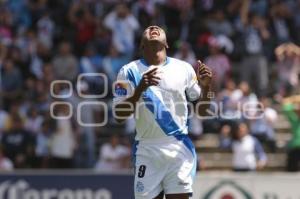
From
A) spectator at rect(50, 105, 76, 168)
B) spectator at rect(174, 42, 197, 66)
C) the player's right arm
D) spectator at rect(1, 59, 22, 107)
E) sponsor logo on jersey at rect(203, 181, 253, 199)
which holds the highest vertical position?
spectator at rect(174, 42, 197, 66)

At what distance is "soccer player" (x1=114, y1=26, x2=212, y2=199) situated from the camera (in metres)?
9.17

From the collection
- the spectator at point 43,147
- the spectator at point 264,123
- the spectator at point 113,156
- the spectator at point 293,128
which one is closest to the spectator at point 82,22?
the spectator at point 43,147

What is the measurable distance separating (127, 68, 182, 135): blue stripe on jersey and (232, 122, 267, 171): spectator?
290 inches

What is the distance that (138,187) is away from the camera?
9.23m

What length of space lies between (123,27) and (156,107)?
34.8 ft

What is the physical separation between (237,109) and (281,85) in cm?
133

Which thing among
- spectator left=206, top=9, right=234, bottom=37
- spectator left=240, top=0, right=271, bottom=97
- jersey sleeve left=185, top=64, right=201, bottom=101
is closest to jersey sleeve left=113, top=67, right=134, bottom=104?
jersey sleeve left=185, top=64, right=201, bottom=101

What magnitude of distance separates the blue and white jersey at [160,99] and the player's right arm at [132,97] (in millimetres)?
36

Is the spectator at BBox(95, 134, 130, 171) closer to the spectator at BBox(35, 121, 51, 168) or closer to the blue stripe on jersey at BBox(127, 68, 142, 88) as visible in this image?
the spectator at BBox(35, 121, 51, 168)

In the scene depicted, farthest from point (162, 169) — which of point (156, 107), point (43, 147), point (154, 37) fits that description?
point (43, 147)

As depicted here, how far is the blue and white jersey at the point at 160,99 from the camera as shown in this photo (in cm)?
919

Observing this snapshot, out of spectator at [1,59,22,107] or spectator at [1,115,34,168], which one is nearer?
spectator at [1,115,34,168]

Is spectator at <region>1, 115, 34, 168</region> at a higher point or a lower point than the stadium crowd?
lower

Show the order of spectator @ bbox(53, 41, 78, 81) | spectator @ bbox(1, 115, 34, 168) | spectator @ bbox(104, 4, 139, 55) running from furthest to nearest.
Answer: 1. spectator @ bbox(104, 4, 139, 55)
2. spectator @ bbox(53, 41, 78, 81)
3. spectator @ bbox(1, 115, 34, 168)
